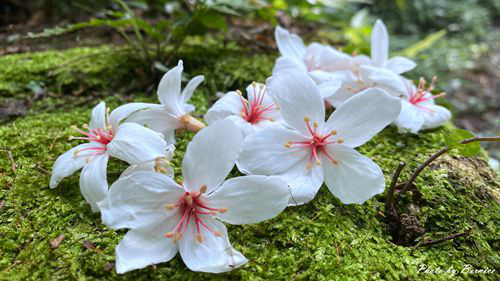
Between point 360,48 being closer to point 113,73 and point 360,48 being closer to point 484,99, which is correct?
point 113,73

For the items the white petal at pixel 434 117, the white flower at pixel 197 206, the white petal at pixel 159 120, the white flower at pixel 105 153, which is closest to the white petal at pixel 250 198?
the white flower at pixel 197 206

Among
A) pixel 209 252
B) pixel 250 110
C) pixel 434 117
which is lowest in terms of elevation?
pixel 434 117

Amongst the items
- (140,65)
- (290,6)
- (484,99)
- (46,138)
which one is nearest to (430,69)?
(484,99)

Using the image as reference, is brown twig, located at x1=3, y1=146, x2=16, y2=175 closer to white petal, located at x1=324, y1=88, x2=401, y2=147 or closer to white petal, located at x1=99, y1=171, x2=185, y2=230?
white petal, located at x1=99, y1=171, x2=185, y2=230

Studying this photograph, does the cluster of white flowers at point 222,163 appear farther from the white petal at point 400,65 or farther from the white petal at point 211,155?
the white petal at point 400,65

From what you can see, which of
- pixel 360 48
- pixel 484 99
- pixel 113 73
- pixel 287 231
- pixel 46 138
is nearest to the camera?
pixel 287 231

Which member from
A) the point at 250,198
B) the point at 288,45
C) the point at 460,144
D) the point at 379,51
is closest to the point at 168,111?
the point at 250,198

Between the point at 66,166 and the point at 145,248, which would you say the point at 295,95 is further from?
the point at 66,166
